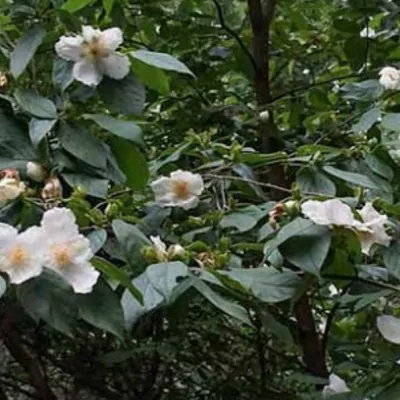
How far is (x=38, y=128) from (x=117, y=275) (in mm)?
213

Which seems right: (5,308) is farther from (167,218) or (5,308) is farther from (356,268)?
(356,268)

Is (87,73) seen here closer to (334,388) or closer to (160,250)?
(160,250)

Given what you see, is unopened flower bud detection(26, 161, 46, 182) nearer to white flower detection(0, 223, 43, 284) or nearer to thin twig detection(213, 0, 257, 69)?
white flower detection(0, 223, 43, 284)

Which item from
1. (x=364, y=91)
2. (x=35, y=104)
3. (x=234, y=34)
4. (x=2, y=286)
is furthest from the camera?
(x=234, y=34)

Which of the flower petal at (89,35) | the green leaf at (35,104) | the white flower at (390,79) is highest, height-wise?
the flower petal at (89,35)

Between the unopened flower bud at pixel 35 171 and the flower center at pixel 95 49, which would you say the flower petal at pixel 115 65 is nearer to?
the flower center at pixel 95 49

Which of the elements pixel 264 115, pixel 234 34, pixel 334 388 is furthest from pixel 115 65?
pixel 234 34

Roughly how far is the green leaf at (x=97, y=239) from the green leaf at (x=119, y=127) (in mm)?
112

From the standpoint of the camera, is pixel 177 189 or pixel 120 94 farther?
pixel 177 189

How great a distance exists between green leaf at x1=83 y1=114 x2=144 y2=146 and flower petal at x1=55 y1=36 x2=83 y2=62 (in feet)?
0.21

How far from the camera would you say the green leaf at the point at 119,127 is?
2.89 ft

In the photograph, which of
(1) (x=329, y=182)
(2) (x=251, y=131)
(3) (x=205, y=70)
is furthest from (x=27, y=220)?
(3) (x=205, y=70)

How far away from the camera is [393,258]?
2.93 feet

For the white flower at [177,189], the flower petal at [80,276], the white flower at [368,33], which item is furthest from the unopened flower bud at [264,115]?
the flower petal at [80,276]
